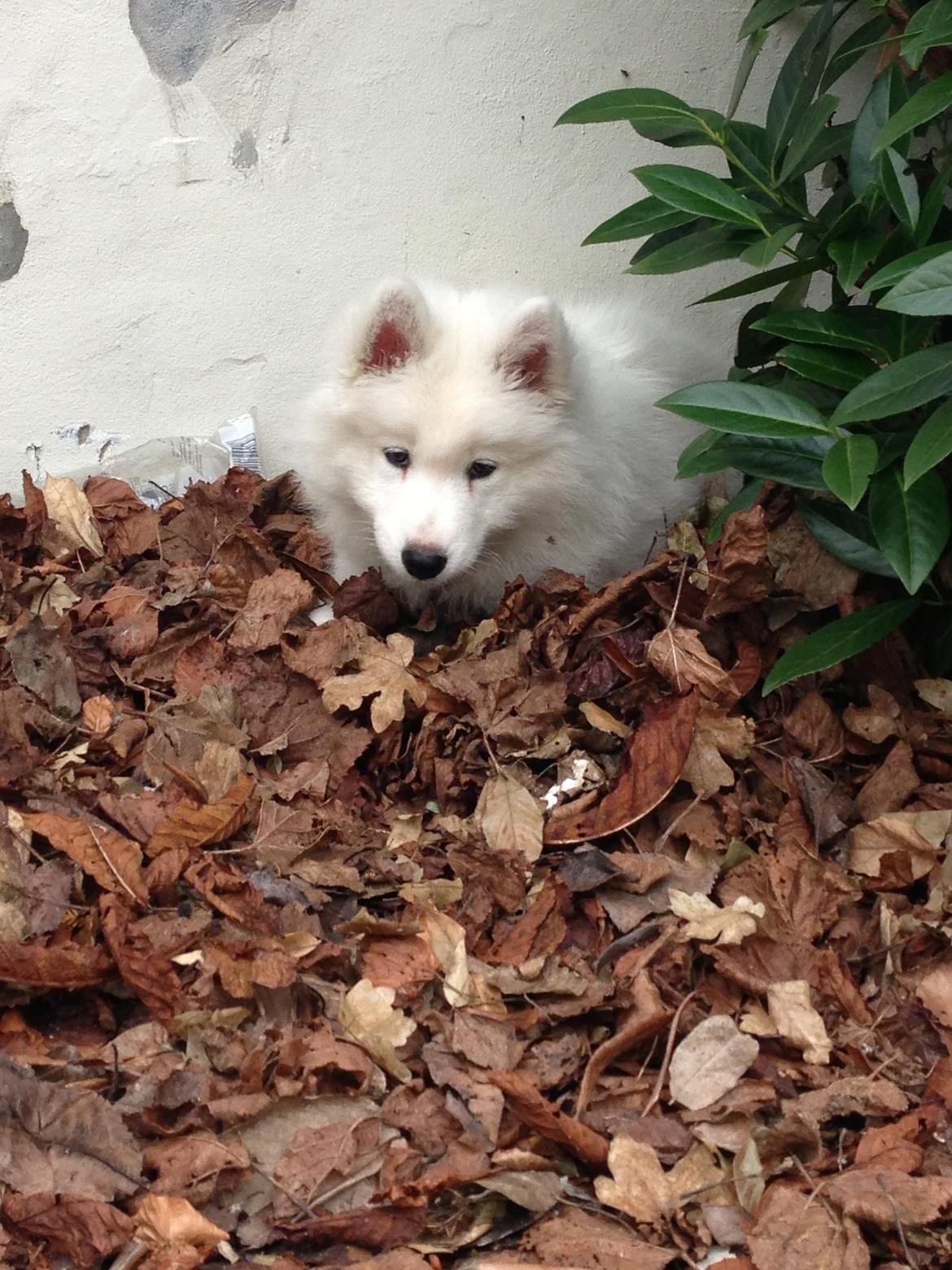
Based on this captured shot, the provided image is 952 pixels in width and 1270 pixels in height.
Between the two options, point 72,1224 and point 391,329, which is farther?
point 391,329

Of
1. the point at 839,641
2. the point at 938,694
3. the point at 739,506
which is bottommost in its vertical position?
the point at 938,694

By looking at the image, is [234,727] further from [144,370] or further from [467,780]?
[144,370]

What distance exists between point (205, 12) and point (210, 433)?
3.67 feet

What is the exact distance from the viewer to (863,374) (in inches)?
89.0

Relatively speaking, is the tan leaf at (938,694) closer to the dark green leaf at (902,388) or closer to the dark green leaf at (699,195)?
the dark green leaf at (902,388)

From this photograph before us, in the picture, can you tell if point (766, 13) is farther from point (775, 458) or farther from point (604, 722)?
point (604, 722)

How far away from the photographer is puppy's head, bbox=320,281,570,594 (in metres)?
2.75

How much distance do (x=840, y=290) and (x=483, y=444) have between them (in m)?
0.86

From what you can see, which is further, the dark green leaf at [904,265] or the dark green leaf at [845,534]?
the dark green leaf at [845,534]

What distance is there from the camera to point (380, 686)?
2.69 m

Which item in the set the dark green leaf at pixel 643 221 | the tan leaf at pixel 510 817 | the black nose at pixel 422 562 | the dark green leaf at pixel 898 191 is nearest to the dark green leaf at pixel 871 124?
the dark green leaf at pixel 898 191

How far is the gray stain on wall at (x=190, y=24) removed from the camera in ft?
9.93

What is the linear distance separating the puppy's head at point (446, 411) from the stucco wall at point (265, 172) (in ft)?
2.01

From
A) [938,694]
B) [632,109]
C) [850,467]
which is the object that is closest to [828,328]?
[850,467]
